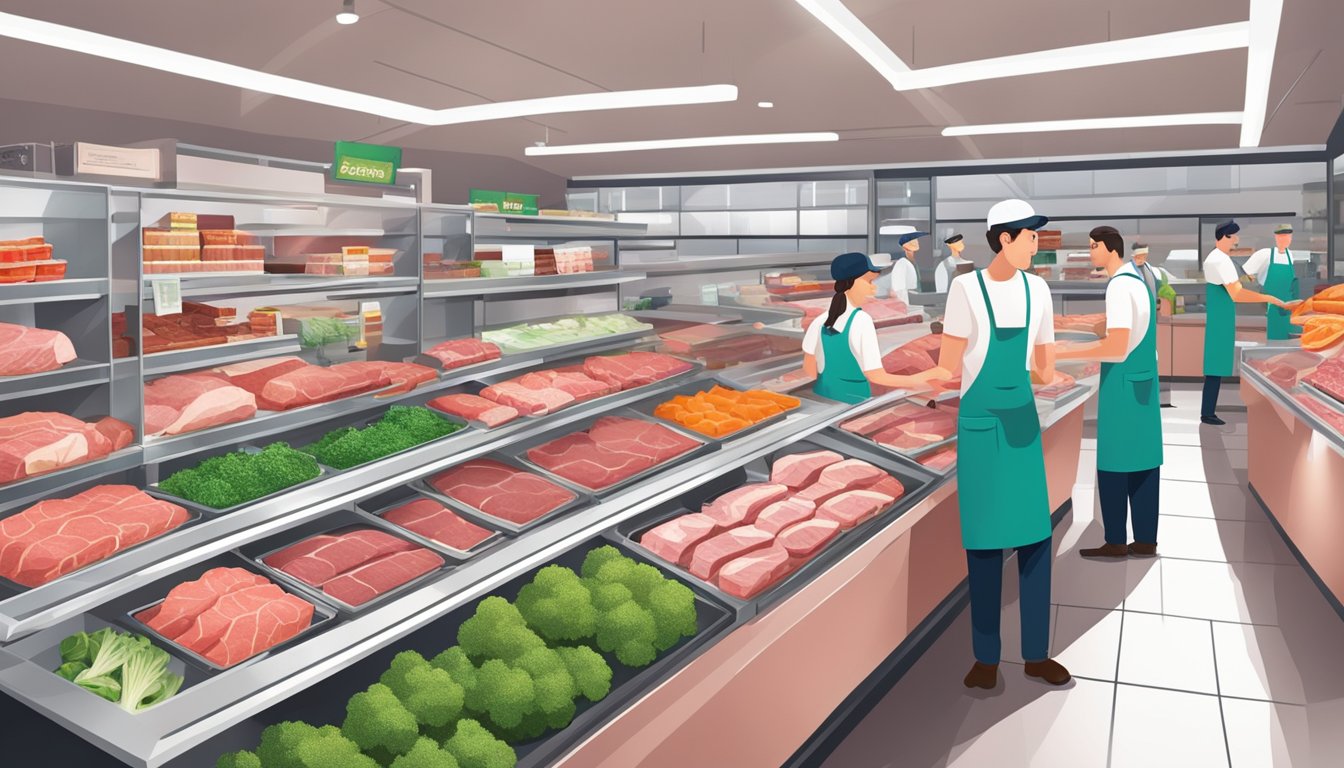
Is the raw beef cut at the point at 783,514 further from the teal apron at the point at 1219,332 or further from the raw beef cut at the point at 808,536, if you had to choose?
the teal apron at the point at 1219,332

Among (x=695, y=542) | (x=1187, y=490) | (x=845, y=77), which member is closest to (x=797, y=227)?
(x=845, y=77)

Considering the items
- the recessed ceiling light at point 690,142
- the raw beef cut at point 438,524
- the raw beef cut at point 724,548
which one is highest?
the recessed ceiling light at point 690,142

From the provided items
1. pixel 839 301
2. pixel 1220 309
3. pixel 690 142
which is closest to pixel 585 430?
pixel 839 301

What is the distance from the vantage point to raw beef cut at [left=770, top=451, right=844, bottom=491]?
3.49 m

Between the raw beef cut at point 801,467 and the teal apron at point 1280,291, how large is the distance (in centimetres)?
770

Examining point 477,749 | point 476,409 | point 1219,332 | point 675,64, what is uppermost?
point 675,64

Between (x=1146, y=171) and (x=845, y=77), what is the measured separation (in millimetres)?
7455

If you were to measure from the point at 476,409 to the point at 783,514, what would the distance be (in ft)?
3.52

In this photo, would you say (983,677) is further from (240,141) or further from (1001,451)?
A: (240,141)

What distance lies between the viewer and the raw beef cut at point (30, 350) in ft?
9.30

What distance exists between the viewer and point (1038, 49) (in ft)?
23.7

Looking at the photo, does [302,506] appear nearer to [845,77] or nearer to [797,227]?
[845,77]

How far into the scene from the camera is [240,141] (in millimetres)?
11875

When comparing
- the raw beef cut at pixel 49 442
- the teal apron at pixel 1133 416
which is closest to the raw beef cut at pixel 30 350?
the raw beef cut at pixel 49 442
